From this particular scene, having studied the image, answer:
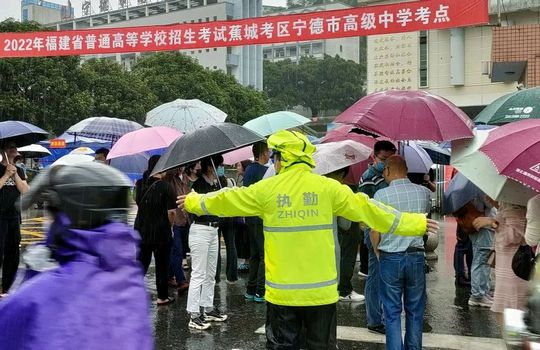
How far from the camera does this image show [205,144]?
16.6 ft

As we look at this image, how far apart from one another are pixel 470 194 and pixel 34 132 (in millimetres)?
5302

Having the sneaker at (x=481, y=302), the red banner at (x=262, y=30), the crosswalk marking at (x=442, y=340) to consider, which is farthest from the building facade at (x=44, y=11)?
the crosswalk marking at (x=442, y=340)

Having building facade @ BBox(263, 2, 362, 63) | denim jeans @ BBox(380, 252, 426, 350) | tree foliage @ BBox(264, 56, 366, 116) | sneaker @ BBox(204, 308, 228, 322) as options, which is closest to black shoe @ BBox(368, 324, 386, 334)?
denim jeans @ BBox(380, 252, 426, 350)

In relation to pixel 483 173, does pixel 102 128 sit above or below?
above

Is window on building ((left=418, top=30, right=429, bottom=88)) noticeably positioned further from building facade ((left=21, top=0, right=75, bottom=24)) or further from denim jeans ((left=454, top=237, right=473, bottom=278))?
building facade ((left=21, top=0, right=75, bottom=24))

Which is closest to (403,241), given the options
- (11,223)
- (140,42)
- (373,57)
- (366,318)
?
(366,318)

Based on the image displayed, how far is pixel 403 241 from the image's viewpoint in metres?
→ 4.38

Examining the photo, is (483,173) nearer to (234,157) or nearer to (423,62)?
(234,157)

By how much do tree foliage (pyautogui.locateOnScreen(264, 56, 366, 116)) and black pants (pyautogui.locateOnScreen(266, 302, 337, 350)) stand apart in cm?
7323

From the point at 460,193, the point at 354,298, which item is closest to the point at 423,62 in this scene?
the point at 460,193

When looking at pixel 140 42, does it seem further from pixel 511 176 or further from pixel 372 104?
pixel 511 176

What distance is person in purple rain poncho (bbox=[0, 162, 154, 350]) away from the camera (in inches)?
59.4

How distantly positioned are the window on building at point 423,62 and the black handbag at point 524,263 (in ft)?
103

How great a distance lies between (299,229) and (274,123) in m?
5.15
